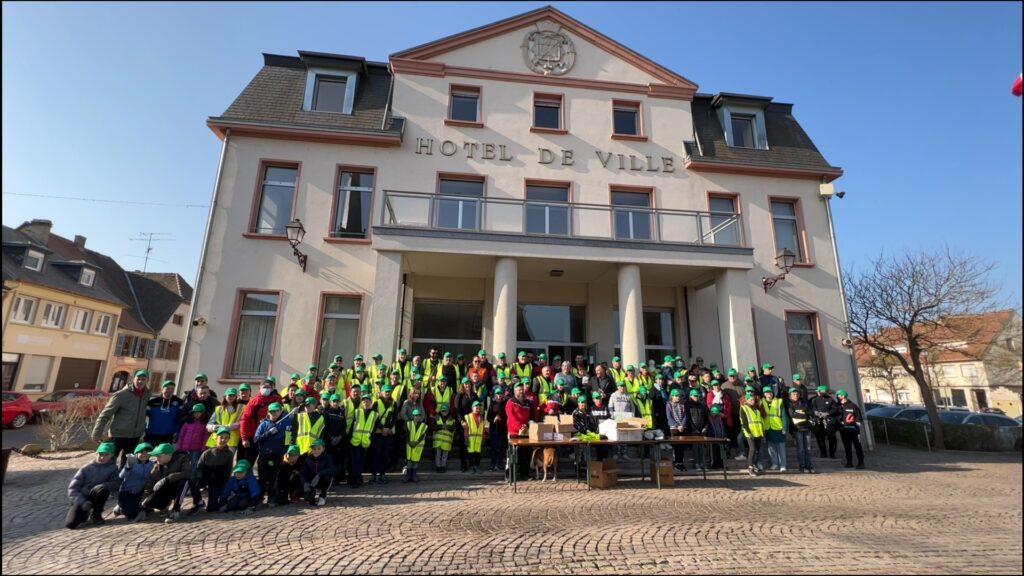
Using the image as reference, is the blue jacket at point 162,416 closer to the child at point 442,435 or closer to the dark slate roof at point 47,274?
the child at point 442,435

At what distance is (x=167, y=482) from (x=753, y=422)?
1003cm

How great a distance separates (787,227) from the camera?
50.7 ft

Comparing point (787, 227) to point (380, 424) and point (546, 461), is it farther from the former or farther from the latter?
point (380, 424)

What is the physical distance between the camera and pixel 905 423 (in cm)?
1602

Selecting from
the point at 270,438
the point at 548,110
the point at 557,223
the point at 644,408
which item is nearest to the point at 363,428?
the point at 270,438

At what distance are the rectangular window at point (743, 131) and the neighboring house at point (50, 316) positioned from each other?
32.0 metres

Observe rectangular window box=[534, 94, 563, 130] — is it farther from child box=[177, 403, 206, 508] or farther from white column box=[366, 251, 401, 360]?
child box=[177, 403, 206, 508]

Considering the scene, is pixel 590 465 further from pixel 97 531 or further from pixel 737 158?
pixel 737 158

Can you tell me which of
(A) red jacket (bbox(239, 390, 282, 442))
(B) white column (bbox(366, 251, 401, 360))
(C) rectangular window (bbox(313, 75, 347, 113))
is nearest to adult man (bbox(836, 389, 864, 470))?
(B) white column (bbox(366, 251, 401, 360))

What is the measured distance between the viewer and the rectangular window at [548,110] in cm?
1569

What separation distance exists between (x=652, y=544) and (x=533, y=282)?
9.58 metres

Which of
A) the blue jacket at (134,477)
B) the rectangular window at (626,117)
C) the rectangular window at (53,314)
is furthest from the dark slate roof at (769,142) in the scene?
the rectangular window at (53,314)

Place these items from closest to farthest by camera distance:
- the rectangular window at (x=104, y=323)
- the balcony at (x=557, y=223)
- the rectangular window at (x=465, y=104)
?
the balcony at (x=557, y=223), the rectangular window at (x=465, y=104), the rectangular window at (x=104, y=323)

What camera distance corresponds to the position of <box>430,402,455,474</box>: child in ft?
29.9
